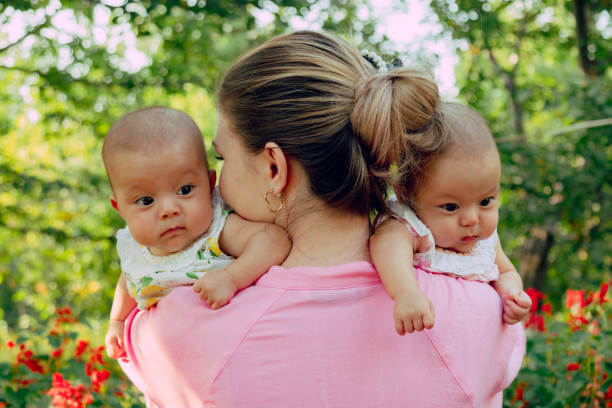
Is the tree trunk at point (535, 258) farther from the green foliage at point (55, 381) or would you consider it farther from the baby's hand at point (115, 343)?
the baby's hand at point (115, 343)

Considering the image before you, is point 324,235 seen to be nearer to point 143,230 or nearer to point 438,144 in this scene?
point 438,144

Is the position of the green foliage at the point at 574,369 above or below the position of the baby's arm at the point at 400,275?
below

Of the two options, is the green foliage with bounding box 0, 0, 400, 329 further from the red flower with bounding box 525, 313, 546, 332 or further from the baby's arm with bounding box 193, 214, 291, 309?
the red flower with bounding box 525, 313, 546, 332

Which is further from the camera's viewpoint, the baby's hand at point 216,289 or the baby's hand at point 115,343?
the baby's hand at point 115,343

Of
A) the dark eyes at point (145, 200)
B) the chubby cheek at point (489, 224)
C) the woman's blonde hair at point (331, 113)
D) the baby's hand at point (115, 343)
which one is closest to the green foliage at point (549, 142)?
the chubby cheek at point (489, 224)

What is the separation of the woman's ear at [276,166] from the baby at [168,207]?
121 mm

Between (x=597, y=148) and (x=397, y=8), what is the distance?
1.50 metres

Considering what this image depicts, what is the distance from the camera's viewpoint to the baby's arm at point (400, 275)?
4.35 feet

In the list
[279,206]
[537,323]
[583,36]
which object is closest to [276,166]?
[279,206]

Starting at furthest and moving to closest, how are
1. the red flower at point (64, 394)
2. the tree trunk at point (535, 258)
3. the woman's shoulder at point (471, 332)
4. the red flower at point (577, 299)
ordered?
1. the tree trunk at point (535, 258)
2. the red flower at point (577, 299)
3. the red flower at point (64, 394)
4. the woman's shoulder at point (471, 332)

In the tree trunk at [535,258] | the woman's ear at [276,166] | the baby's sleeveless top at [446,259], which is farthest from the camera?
the tree trunk at [535,258]

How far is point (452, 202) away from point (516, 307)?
0.32 metres

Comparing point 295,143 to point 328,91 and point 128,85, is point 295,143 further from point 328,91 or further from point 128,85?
point 128,85

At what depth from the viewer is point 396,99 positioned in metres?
1.54
